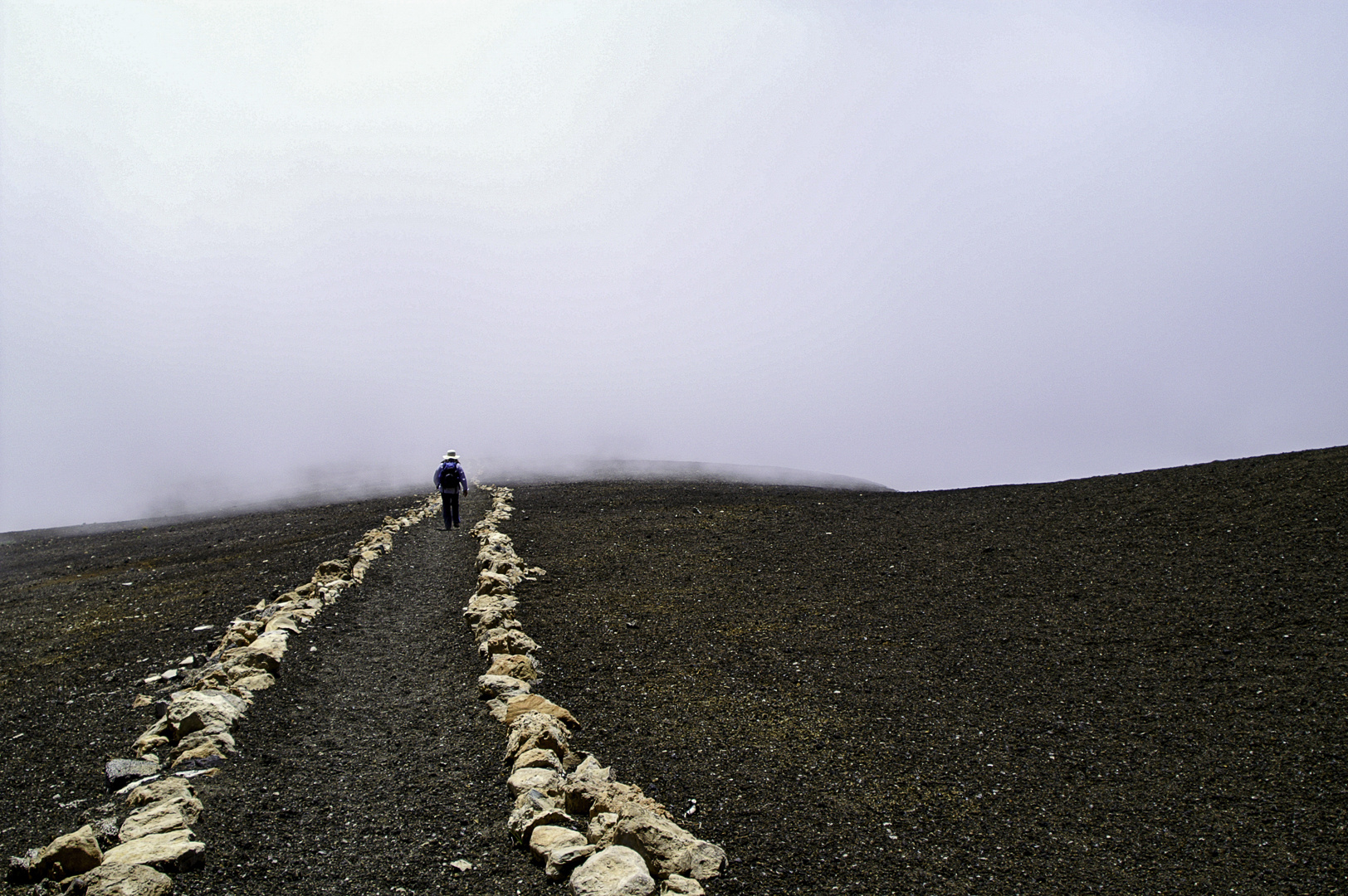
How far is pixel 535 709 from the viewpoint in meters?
7.39

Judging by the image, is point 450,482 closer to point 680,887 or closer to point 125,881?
point 125,881

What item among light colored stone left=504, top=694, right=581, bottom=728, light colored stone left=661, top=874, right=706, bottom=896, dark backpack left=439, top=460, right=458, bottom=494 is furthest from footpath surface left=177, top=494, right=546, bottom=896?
dark backpack left=439, top=460, right=458, bottom=494

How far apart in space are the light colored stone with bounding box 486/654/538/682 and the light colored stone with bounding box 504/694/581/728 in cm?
84

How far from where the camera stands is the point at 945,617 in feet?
32.9

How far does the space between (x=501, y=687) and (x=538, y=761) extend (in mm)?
1910

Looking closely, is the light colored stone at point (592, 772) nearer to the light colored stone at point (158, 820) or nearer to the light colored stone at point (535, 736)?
the light colored stone at point (535, 736)

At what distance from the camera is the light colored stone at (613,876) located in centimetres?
458

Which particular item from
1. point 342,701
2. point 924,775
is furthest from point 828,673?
point 342,701

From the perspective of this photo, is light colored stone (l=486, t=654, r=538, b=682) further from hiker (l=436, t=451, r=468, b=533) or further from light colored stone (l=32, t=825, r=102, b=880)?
hiker (l=436, t=451, r=468, b=533)

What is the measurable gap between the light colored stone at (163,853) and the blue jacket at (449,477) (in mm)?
13245

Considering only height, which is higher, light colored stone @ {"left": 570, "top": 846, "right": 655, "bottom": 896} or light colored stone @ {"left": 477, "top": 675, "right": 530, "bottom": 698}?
light colored stone @ {"left": 477, "top": 675, "right": 530, "bottom": 698}

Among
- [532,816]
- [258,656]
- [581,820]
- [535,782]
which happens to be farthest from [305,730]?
[581,820]

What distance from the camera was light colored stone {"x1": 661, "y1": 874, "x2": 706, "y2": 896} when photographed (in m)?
4.54

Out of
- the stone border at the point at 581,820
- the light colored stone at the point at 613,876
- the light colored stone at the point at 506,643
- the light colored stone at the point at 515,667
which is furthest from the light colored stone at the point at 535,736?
the light colored stone at the point at 506,643
